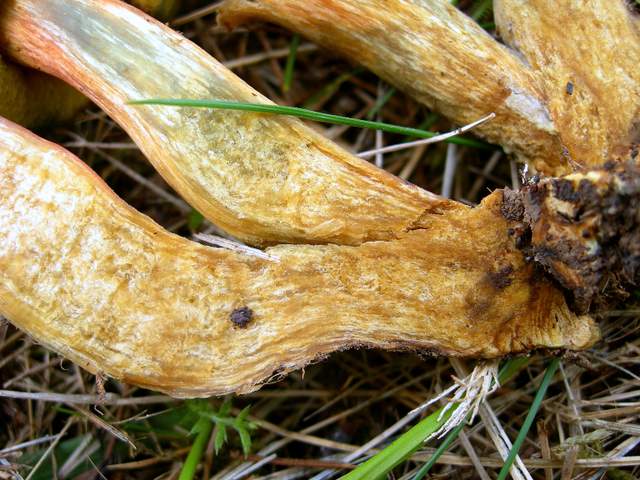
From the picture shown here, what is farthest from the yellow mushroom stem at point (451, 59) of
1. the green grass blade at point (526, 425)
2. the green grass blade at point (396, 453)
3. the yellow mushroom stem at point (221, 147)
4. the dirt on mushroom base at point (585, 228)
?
the green grass blade at point (396, 453)

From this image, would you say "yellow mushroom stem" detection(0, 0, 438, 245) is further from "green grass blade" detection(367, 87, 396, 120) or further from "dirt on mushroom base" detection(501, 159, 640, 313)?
"green grass blade" detection(367, 87, 396, 120)

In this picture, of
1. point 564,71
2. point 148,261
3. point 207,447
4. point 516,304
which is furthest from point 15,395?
point 564,71

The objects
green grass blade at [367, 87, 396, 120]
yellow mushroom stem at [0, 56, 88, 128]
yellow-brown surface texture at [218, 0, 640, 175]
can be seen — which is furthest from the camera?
green grass blade at [367, 87, 396, 120]

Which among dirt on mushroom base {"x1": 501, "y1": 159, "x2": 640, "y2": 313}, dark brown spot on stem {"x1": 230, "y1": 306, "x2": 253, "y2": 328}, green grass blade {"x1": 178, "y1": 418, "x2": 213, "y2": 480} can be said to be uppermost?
dirt on mushroom base {"x1": 501, "y1": 159, "x2": 640, "y2": 313}

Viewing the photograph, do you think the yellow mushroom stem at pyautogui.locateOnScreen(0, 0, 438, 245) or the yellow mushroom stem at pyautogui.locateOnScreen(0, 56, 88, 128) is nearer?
the yellow mushroom stem at pyautogui.locateOnScreen(0, 0, 438, 245)

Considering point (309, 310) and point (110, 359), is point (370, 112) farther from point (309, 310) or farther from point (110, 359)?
point (110, 359)

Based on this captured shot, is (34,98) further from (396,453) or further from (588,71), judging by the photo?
(588,71)

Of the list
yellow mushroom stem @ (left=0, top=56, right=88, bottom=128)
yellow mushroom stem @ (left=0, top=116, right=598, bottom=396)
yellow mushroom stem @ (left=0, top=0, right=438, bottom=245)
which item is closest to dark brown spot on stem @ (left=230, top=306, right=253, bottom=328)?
yellow mushroom stem @ (left=0, top=116, right=598, bottom=396)
